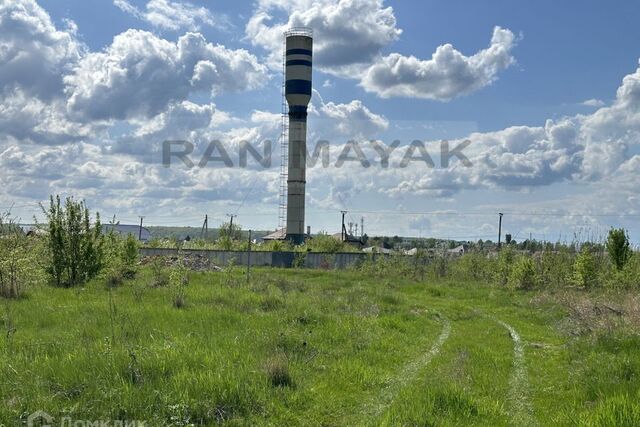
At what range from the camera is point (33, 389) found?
260 inches

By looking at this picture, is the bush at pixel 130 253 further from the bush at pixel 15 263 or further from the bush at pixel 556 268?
the bush at pixel 556 268

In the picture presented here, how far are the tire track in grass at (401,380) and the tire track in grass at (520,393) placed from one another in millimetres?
1476

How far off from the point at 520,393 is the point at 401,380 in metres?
1.74

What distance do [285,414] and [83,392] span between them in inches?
92.2

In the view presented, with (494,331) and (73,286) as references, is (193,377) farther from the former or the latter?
(73,286)

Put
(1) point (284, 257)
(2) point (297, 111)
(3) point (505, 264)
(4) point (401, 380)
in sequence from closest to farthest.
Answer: (4) point (401, 380) < (3) point (505, 264) < (1) point (284, 257) < (2) point (297, 111)

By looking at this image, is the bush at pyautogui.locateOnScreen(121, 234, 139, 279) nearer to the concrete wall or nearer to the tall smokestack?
the concrete wall

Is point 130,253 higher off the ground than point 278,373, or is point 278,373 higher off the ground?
point 130,253

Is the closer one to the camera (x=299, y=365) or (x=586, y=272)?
(x=299, y=365)

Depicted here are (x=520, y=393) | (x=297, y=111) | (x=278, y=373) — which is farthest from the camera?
(x=297, y=111)

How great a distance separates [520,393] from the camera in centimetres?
837

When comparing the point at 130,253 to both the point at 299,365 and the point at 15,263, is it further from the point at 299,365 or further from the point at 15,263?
the point at 299,365

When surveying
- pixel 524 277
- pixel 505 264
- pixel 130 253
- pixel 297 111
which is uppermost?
pixel 297 111

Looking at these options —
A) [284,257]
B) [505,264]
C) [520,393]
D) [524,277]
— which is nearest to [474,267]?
[505,264]
